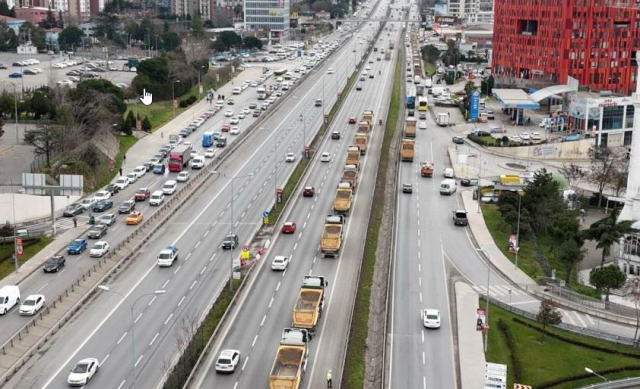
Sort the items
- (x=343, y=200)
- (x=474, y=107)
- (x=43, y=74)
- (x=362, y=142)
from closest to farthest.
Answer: (x=343, y=200) < (x=362, y=142) < (x=474, y=107) < (x=43, y=74)

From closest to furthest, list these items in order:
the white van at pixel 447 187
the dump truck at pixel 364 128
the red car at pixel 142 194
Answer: the red car at pixel 142 194
the white van at pixel 447 187
the dump truck at pixel 364 128

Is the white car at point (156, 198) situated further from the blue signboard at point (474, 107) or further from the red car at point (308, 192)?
the blue signboard at point (474, 107)

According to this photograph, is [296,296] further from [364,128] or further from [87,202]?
[364,128]

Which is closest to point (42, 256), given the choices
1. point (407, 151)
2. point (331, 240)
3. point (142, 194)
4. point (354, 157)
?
point (142, 194)

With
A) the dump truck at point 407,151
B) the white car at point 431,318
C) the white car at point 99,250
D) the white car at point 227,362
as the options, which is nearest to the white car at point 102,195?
the white car at point 99,250

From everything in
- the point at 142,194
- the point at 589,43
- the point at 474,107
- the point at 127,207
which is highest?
the point at 589,43

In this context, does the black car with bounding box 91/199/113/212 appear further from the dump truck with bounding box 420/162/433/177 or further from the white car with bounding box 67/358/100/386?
the white car with bounding box 67/358/100/386
